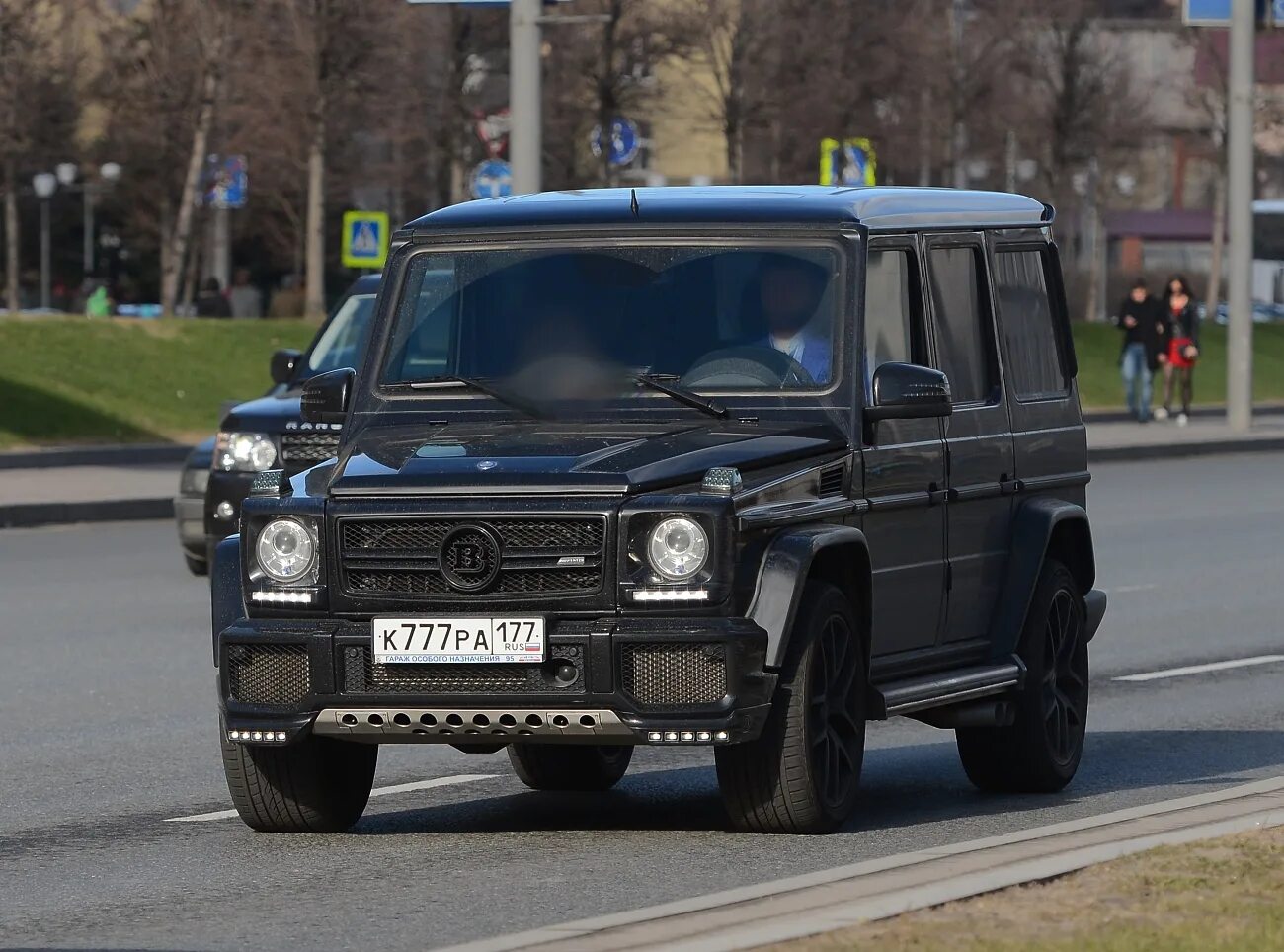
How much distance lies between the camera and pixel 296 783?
8133 mm

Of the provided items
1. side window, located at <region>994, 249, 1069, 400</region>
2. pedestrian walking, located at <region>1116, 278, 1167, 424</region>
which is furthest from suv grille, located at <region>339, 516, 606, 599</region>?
pedestrian walking, located at <region>1116, 278, 1167, 424</region>

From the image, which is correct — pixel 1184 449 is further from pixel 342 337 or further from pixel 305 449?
pixel 305 449

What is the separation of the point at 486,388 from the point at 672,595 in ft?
4.11

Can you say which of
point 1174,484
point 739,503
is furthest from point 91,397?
point 739,503

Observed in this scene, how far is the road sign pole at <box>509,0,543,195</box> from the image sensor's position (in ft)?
83.4

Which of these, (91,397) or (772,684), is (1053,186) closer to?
(91,397)

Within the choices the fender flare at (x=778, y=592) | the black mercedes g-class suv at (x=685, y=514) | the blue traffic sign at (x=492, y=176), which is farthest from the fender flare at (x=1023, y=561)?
the blue traffic sign at (x=492, y=176)

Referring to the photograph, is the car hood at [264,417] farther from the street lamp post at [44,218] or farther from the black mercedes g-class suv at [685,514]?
the street lamp post at [44,218]

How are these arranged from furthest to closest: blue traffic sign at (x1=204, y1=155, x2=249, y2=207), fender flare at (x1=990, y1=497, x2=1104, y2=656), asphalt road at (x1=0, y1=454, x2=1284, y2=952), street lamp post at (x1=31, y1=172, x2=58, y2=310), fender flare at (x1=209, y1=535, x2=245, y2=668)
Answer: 1. street lamp post at (x1=31, y1=172, x2=58, y2=310)
2. blue traffic sign at (x1=204, y1=155, x2=249, y2=207)
3. fender flare at (x1=990, y1=497, x2=1104, y2=656)
4. fender flare at (x1=209, y1=535, x2=245, y2=668)
5. asphalt road at (x1=0, y1=454, x2=1284, y2=952)

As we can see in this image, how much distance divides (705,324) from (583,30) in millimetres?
38566

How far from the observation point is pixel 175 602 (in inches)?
656

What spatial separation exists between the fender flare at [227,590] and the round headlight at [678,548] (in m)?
1.17

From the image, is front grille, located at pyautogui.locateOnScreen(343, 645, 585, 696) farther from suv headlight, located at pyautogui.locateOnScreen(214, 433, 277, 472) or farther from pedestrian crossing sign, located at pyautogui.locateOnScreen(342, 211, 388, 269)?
pedestrian crossing sign, located at pyautogui.locateOnScreen(342, 211, 388, 269)

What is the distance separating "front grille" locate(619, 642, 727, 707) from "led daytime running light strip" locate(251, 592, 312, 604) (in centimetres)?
87
